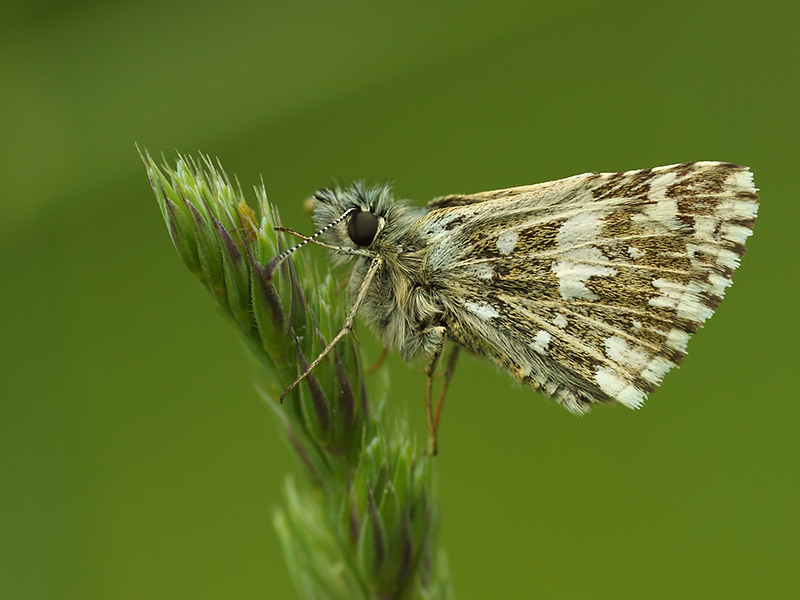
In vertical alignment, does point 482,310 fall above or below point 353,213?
below

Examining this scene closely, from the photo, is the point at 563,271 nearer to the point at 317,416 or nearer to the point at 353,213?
the point at 353,213

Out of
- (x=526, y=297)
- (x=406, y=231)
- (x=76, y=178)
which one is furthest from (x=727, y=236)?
(x=76, y=178)

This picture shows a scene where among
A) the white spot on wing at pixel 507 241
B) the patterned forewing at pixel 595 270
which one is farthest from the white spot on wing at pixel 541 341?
the white spot on wing at pixel 507 241

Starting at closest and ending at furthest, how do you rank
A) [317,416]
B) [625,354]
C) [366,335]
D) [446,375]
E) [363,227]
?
[317,416] → [625,354] → [363,227] → [446,375] → [366,335]

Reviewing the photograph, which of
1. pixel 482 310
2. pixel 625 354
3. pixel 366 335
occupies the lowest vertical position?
pixel 625 354

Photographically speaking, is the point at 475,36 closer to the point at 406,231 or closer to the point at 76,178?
the point at 406,231

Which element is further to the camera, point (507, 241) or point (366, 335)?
point (366, 335)

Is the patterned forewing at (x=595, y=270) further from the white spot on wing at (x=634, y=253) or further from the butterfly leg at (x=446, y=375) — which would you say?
the butterfly leg at (x=446, y=375)

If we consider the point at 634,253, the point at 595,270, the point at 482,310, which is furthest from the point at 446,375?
the point at 634,253
